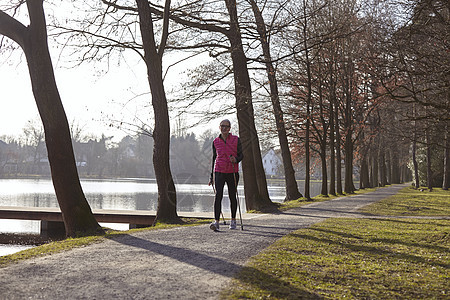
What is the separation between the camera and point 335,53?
24.1 meters

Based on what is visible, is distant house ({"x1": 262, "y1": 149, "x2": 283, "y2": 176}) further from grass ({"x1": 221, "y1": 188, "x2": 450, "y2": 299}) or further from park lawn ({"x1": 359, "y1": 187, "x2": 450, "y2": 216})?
grass ({"x1": 221, "y1": 188, "x2": 450, "y2": 299})

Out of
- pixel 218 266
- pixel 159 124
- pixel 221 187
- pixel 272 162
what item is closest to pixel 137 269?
pixel 218 266

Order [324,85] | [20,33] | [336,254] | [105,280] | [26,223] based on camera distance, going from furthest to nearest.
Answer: [324,85] → [26,223] → [20,33] → [336,254] → [105,280]

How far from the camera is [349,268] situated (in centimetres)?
535

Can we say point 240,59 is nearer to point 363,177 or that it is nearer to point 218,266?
point 218,266

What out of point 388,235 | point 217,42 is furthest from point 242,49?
point 388,235

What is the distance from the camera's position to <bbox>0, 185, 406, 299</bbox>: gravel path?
404 centimetres

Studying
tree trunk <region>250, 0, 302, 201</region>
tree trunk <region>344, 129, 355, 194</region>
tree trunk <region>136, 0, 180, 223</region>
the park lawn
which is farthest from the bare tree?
tree trunk <region>344, 129, 355, 194</region>

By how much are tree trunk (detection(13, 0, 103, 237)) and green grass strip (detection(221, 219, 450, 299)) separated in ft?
13.9

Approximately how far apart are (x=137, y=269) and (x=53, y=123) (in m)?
5.04

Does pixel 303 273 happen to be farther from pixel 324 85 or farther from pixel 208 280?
pixel 324 85

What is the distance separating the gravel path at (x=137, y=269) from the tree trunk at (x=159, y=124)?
11.6ft

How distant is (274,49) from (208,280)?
15.3 metres

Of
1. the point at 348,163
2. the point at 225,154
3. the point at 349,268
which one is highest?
the point at 348,163
